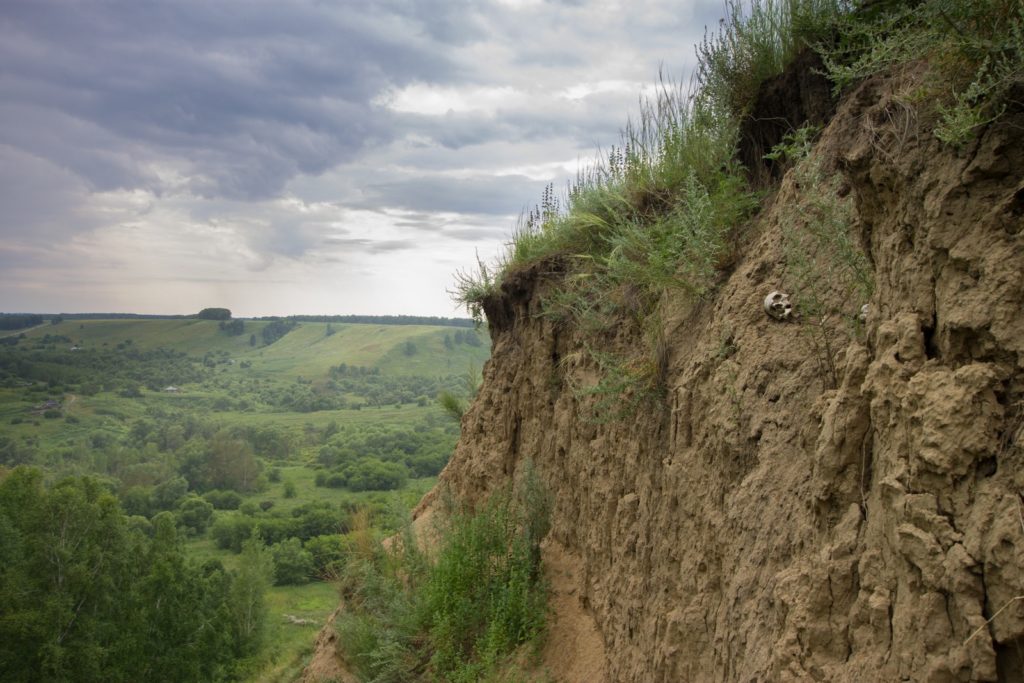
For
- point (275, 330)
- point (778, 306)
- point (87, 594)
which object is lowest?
point (87, 594)

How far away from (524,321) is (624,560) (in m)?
4.24

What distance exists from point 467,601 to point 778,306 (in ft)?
13.3

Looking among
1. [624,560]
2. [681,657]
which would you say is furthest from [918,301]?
[624,560]

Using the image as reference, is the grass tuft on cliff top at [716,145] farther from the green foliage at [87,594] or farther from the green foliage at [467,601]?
the green foliage at [87,594]

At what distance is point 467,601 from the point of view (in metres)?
6.39

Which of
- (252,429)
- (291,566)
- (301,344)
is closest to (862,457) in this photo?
(291,566)

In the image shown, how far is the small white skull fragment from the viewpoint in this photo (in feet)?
13.2

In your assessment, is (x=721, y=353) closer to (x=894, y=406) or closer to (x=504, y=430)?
(x=894, y=406)

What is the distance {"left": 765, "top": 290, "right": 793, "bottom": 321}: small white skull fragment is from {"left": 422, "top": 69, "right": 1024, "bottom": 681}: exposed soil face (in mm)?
94

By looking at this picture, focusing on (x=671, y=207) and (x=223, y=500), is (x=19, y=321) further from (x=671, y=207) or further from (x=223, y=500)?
(x=671, y=207)

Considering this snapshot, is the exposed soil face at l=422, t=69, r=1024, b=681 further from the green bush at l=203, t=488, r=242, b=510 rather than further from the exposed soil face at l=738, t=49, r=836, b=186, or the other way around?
the green bush at l=203, t=488, r=242, b=510

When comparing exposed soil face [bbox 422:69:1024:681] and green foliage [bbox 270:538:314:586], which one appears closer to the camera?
exposed soil face [bbox 422:69:1024:681]

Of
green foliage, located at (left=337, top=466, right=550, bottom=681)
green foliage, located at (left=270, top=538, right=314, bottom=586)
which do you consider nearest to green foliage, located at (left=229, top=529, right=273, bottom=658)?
green foliage, located at (left=270, top=538, right=314, bottom=586)

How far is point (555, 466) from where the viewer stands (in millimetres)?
7430
